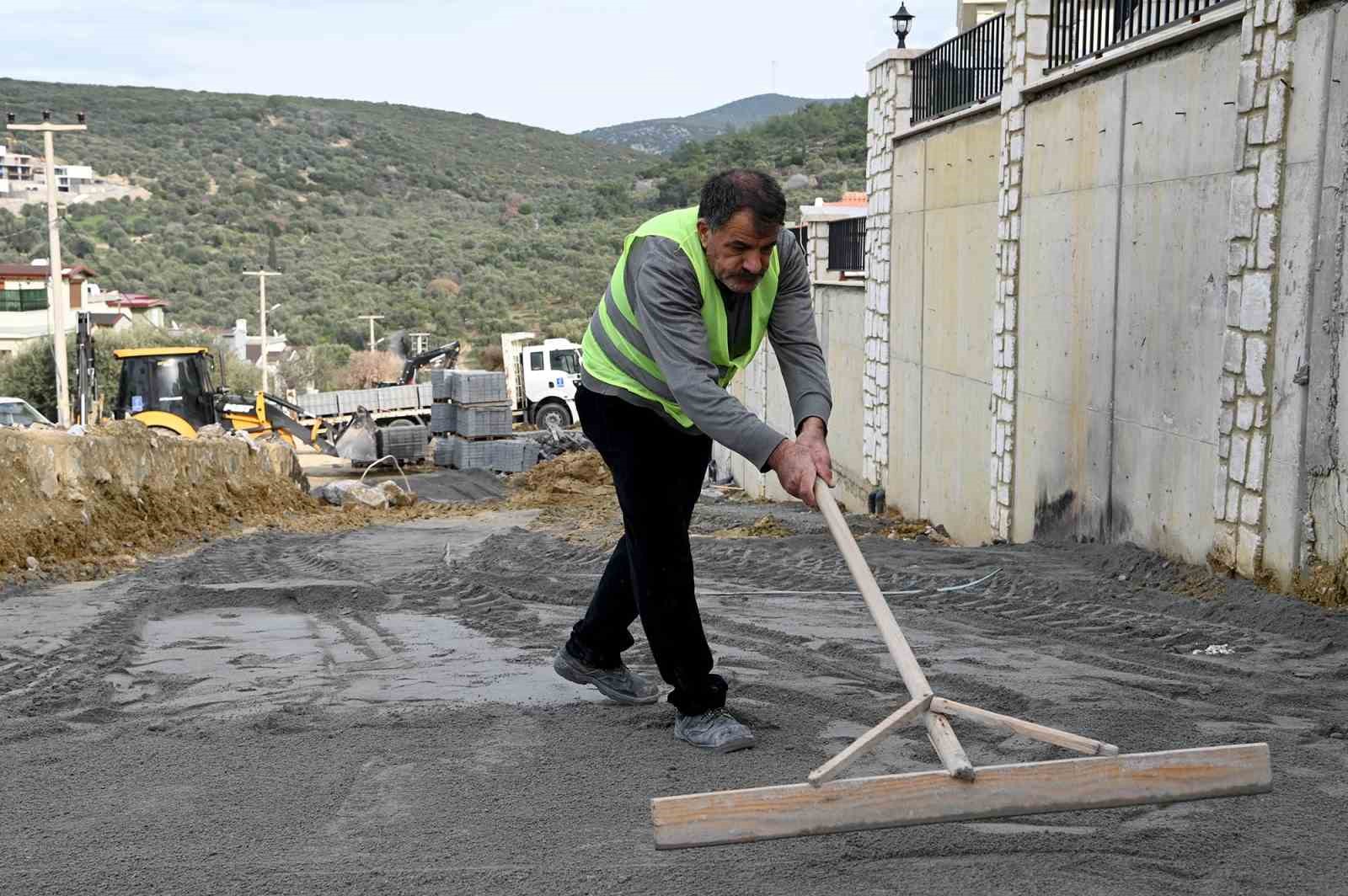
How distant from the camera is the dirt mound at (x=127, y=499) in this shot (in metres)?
10.7

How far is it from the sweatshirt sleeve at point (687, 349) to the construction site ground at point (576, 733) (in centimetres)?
98

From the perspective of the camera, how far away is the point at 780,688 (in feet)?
16.8

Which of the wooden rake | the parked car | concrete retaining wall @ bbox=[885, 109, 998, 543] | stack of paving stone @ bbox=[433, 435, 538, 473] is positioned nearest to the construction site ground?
the wooden rake

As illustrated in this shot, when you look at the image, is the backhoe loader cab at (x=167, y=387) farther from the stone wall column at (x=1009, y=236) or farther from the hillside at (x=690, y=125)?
the hillside at (x=690, y=125)

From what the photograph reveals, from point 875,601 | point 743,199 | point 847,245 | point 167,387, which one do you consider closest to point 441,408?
point 167,387

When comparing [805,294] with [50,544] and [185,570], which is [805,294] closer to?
[185,570]

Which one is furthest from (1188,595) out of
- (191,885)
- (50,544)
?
(50,544)

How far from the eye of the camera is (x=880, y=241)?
15852mm

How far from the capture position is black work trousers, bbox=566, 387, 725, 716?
439cm

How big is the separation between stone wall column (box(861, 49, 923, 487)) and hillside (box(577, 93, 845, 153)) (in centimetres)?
11747

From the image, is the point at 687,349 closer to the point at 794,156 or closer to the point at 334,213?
the point at 794,156

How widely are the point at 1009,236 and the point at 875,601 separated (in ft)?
26.4

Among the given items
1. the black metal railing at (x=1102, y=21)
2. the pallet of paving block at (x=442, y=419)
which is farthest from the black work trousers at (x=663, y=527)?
the pallet of paving block at (x=442, y=419)

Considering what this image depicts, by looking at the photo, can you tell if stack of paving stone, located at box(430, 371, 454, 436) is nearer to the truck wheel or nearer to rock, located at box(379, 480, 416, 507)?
the truck wheel
